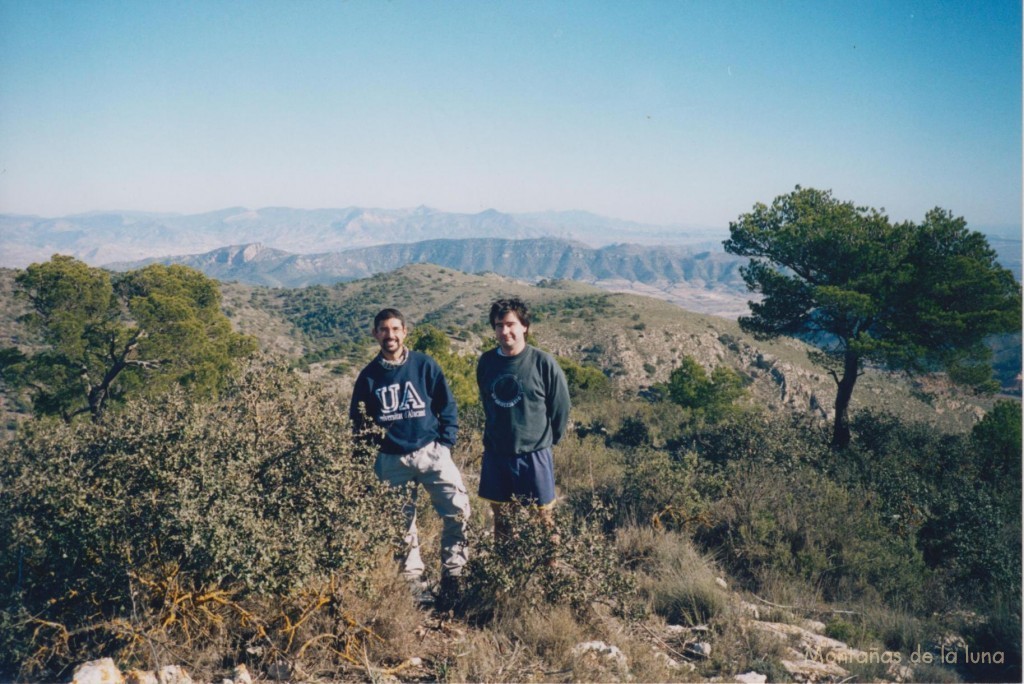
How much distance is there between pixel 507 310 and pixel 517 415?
2.30 feet

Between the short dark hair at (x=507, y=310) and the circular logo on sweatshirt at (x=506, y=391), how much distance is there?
373 millimetres

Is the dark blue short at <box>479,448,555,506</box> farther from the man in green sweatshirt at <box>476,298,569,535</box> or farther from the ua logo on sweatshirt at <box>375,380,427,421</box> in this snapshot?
the ua logo on sweatshirt at <box>375,380,427,421</box>

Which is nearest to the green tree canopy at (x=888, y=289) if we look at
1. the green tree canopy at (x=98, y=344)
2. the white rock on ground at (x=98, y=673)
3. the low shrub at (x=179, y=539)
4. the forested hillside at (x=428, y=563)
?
the forested hillside at (x=428, y=563)

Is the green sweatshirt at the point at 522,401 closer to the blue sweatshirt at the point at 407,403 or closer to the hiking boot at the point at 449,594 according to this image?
the blue sweatshirt at the point at 407,403

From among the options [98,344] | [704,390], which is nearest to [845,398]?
[704,390]

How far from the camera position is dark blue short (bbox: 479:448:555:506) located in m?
3.62

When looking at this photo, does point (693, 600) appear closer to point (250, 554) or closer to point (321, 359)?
point (250, 554)

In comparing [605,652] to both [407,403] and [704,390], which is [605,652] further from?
[704,390]

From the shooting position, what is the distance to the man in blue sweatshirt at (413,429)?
3533 millimetres

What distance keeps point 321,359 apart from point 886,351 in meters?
27.1

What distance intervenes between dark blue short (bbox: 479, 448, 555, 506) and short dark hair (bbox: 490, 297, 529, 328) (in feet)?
2.96

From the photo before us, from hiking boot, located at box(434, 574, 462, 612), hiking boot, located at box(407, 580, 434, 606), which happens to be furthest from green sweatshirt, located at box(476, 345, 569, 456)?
hiking boot, located at box(407, 580, 434, 606)

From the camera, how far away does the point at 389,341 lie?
361cm

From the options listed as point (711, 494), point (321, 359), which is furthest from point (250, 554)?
point (321, 359)
